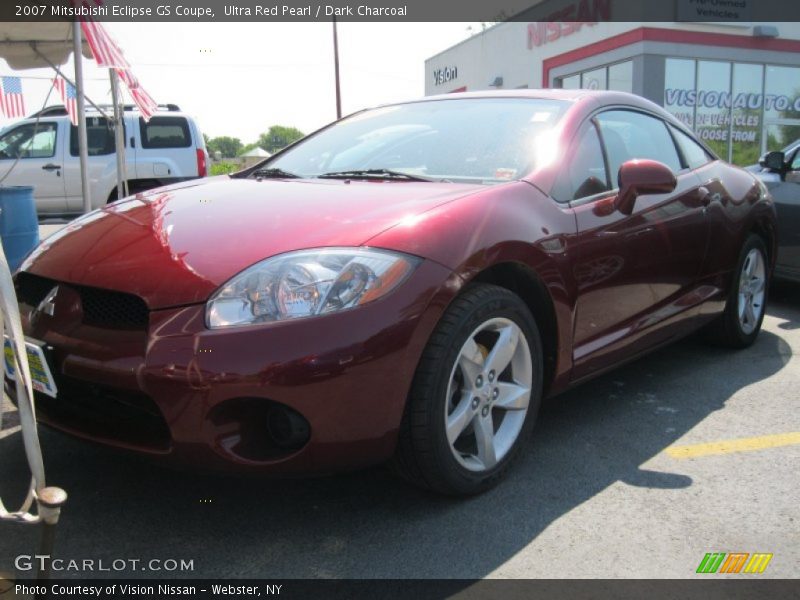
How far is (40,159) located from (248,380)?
37.5 ft

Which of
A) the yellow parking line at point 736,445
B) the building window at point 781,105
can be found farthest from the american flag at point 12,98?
the building window at point 781,105

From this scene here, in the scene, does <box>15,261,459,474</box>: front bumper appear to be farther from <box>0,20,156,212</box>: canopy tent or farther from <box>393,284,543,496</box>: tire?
<box>0,20,156,212</box>: canopy tent

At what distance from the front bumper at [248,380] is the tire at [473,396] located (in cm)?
8

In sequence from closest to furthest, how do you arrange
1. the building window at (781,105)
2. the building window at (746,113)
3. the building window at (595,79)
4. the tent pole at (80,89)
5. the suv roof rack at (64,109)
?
the tent pole at (80,89)
the suv roof rack at (64,109)
the building window at (746,113)
the building window at (595,79)
the building window at (781,105)

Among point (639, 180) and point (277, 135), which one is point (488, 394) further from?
point (277, 135)

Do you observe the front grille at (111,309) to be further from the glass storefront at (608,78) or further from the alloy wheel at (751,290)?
the glass storefront at (608,78)

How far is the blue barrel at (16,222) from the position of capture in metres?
5.98

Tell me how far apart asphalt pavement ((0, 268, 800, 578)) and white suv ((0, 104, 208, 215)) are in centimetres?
932

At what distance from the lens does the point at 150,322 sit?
2.12 m

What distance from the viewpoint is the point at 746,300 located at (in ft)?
14.3

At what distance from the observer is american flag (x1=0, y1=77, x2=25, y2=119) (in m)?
10.2

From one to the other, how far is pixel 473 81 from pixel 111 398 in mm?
21713

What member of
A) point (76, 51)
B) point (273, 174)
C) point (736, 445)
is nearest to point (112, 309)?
point (273, 174)

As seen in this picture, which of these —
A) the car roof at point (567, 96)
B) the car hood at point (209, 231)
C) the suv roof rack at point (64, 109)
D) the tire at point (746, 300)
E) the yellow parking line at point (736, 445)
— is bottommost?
the yellow parking line at point (736, 445)
